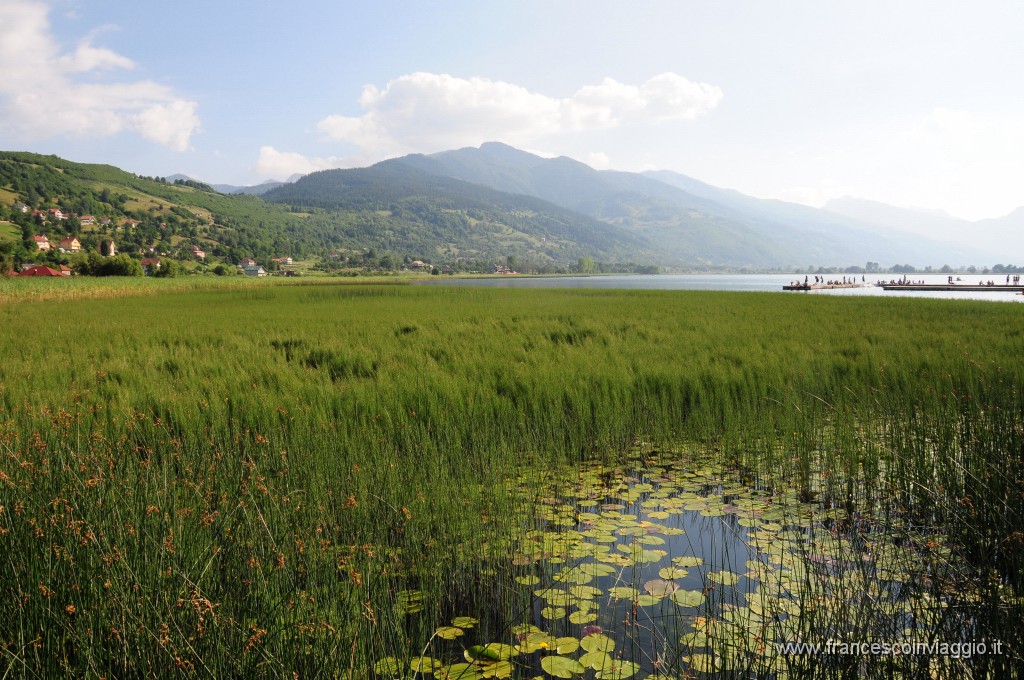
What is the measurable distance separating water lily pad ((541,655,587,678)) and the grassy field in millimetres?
19

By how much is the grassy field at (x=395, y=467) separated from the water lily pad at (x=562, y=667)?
0.02 meters

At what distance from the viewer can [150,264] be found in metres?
113

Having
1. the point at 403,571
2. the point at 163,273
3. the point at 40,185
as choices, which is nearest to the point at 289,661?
the point at 403,571

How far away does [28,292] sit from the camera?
37531 mm

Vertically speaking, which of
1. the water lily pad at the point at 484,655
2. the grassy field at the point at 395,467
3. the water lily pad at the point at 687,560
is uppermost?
the grassy field at the point at 395,467

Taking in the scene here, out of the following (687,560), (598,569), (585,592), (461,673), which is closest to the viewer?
(461,673)

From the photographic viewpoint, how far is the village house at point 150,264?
4118 inches

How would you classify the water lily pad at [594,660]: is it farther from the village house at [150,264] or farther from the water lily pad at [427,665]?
the village house at [150,264]

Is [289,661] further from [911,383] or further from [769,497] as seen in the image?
[911,383]

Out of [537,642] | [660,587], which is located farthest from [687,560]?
[537,642]

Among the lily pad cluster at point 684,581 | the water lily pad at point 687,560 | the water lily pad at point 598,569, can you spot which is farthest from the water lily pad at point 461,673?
the water lily pad at point 687,560

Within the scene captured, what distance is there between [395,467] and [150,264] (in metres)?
134

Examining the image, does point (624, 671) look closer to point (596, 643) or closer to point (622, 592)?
point (596, 643)

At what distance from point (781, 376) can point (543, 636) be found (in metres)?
7.18
